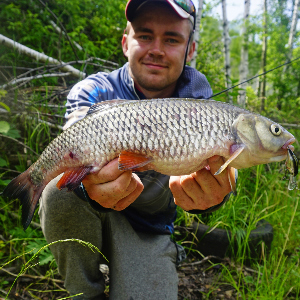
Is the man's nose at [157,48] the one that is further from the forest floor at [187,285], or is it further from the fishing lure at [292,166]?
the forest floor at [187,285]

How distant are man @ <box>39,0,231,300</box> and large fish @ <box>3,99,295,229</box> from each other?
39 centimetres

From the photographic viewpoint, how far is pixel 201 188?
1.45 m

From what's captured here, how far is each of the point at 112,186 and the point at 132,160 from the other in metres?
0.21

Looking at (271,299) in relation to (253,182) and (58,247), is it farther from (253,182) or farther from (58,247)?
(253,182)

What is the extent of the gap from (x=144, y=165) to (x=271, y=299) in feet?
4.52

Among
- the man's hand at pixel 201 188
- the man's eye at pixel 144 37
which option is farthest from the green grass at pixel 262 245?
the man's eye at pixel 144 37

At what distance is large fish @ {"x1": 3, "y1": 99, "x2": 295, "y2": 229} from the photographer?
1.12 meters

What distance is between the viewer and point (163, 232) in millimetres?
2123

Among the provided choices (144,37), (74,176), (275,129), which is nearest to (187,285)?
(74,176)

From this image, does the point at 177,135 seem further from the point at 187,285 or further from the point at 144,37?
the point at 187,285

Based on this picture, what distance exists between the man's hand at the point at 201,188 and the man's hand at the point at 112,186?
0.82 feet

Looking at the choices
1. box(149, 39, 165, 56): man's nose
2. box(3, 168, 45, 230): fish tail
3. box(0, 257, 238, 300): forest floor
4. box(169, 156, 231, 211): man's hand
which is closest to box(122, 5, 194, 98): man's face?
box(149, 39, 165, 56): man's nose

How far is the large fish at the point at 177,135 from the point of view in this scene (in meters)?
1.12

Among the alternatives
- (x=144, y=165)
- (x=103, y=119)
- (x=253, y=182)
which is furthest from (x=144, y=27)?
(x=253, y=182)
